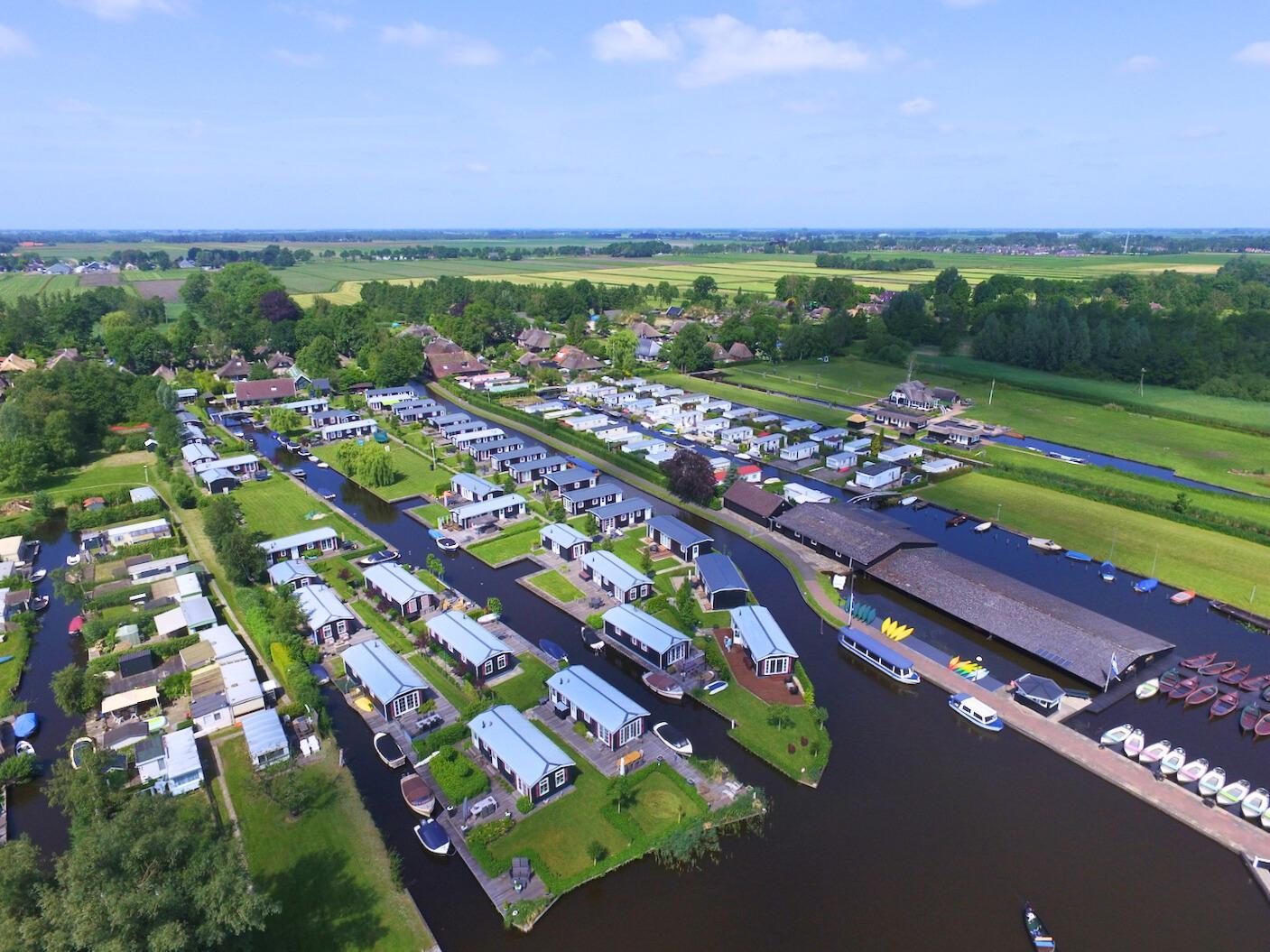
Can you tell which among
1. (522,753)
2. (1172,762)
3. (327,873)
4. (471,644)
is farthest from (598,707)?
(1172,762)

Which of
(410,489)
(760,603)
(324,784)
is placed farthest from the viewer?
(410,489)

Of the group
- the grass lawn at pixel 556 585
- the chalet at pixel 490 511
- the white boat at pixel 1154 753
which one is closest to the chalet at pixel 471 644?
the grass lawn at pixel 556 585

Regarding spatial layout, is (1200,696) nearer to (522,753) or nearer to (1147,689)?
(1147,689)

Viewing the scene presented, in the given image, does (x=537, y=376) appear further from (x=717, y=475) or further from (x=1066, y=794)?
(x=1066, y=794)

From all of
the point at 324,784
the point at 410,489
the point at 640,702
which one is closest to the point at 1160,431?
the point at 640,702

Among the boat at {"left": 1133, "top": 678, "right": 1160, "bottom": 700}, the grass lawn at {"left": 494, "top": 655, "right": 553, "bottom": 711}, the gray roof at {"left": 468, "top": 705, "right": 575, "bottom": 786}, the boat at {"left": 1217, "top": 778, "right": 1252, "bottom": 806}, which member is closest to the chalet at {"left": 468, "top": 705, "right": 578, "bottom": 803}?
the gray roof at {"left": 468, "top": 705, "right": 575, "bottom": 786}

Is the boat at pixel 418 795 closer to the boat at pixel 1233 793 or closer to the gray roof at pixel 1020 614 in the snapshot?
the gray roof at pixel 1020 614
